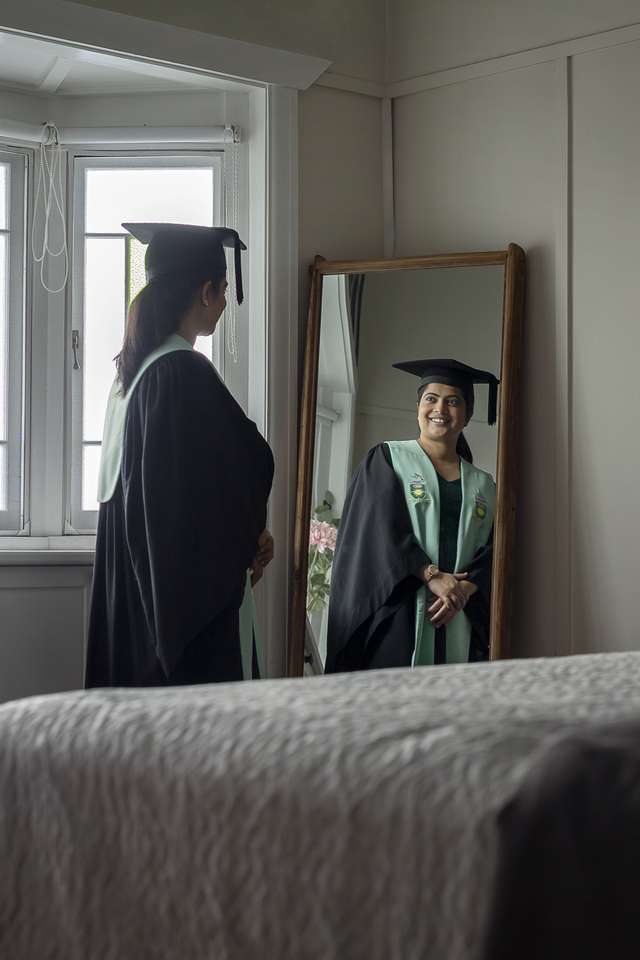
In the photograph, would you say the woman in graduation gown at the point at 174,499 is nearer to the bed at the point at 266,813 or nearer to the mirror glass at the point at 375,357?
the mirror glass at the point at 375,357

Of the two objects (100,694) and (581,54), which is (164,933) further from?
(581,54)

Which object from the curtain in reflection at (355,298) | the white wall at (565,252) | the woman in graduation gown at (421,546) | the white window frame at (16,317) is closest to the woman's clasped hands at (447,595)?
the woman in graduation gown at (421,546)

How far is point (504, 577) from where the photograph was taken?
3.12 meters

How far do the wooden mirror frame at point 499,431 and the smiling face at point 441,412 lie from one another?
0.12 metres

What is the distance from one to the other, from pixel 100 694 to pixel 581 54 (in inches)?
126

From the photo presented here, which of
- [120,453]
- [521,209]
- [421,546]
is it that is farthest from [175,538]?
[521,209]

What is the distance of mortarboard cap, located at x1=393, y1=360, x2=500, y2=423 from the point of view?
3.16 metres

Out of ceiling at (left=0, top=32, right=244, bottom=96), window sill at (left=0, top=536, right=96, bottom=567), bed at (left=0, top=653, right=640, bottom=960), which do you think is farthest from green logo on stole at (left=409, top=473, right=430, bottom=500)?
bed at (left=0, top=653, right=640, bottom=960)

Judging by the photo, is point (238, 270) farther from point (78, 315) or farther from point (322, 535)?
point (322, 535)

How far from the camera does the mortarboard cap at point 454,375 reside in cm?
316

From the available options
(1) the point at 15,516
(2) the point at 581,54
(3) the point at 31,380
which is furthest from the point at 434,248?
(1) the point at 15,516

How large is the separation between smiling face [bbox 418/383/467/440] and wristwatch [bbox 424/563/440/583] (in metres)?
0.37

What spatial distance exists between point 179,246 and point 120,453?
56 cm

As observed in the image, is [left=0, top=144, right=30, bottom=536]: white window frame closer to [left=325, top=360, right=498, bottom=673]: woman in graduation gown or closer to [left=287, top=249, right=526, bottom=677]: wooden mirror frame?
[left=287, top=249, right=526, bottom=677]: wooden mirror frame
